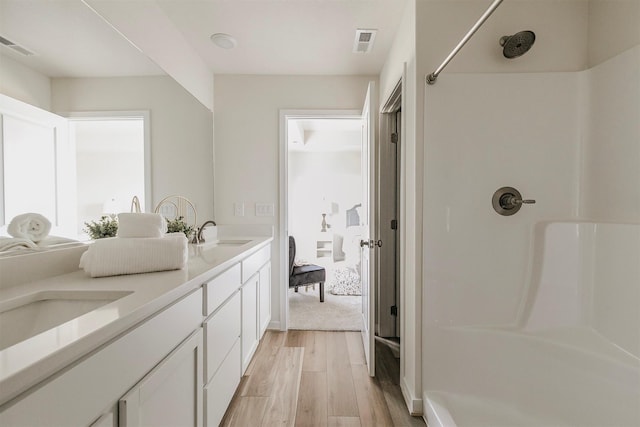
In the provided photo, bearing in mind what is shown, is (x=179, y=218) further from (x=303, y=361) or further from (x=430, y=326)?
(x=430, y=326)

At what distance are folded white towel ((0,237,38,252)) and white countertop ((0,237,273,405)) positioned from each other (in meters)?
0.13

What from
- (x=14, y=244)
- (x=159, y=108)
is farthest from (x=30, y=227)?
(x=159, y=108)

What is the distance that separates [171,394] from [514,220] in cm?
170

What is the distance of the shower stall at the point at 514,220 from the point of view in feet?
4.48

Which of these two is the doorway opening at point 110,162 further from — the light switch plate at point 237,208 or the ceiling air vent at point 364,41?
the ceiling air vent at point 364,41

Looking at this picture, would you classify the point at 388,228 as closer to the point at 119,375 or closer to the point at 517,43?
the point at 517,43

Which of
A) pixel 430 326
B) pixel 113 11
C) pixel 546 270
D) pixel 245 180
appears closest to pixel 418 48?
pixel 546 270

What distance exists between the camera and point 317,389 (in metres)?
1.78

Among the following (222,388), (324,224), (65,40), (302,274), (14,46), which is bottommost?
(222,388)

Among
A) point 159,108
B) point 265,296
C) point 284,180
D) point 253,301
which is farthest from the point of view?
point 284,180

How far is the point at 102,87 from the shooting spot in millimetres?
1271

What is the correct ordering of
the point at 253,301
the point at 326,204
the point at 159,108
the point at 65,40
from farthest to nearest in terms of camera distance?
the point at 326,204 → the point at 253,301 → the point at 159,108 → the point at 65,40

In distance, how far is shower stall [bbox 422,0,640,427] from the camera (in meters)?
1.37

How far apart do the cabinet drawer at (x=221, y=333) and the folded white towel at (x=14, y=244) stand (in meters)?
0.67
